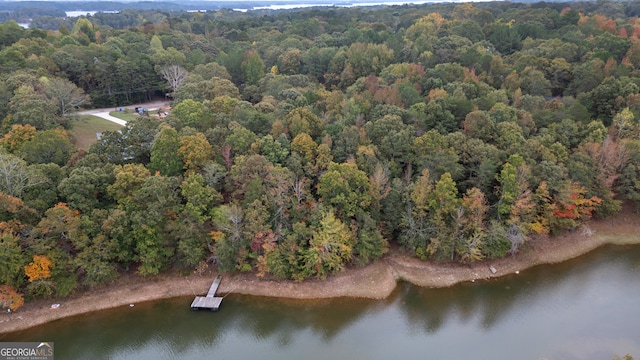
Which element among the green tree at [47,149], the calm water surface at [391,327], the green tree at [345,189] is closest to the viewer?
the calm water surface at [391,327]

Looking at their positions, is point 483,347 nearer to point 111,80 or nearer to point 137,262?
point 137,262

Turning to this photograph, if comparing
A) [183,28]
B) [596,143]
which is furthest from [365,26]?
[596,143]

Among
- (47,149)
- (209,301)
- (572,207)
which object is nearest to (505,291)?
(572,207)

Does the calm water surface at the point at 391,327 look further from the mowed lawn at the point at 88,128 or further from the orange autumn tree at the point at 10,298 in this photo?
the mowed lawn at the point at 88,128

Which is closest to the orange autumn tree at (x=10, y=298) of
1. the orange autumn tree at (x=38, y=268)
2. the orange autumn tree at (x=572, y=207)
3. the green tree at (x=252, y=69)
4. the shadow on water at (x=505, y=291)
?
the orange autumn tree at (x=38, y=268)

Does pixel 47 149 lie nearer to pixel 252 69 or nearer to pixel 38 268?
pixel 38 268
